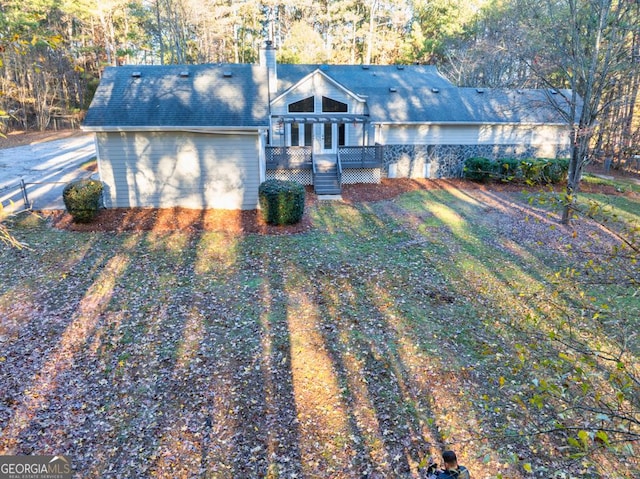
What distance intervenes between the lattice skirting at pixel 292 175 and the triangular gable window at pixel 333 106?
4.24 meters

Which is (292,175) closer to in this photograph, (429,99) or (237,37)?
(429,99)

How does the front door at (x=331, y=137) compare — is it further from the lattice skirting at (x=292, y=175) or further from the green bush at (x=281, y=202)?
the green bush at (x=281, y=202)

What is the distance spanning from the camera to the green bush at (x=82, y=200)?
42.5 ft

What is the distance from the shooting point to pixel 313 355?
720 centimetres

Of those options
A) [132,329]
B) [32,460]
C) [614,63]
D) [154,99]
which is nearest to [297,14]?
[154,99]

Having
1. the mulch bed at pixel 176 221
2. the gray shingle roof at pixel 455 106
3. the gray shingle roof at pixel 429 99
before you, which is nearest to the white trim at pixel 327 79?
the gray shingle roof at pixel 429 99

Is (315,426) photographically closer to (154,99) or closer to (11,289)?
(11,289)

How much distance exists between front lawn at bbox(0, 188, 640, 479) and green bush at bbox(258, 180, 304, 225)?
0.94 metres

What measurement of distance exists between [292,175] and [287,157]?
0.89m

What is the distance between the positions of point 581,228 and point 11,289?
55.0 ft

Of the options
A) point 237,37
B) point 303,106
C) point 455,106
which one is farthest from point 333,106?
point 237,37

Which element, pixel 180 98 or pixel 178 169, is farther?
pixel 180 98

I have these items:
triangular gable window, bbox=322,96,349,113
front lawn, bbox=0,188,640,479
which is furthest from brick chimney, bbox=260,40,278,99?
front lawn, bbox=0,188,640,479

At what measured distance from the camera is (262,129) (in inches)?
564
